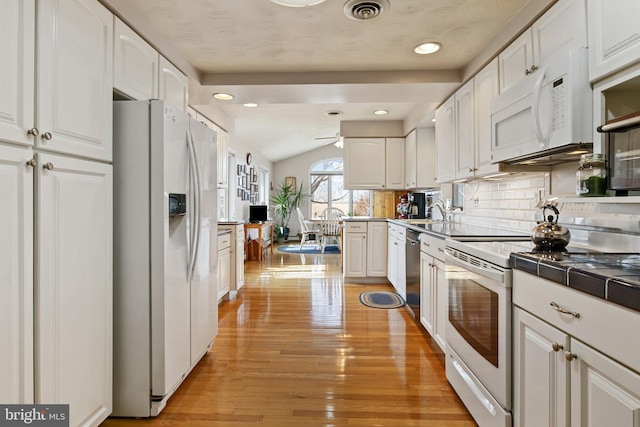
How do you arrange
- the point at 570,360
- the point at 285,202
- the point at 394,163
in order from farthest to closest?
the point at 285,202, the point at 394,163, the point at 570,360

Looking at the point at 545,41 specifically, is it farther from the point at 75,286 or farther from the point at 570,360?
the point at 75,286

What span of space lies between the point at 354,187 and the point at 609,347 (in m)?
4.26

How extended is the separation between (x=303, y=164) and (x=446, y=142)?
270 inches

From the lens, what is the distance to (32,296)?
1.26m

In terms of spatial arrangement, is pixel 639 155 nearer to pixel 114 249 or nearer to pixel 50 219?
pixel 50 219

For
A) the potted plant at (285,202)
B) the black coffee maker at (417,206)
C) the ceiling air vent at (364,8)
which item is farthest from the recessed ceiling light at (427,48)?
the potted plant at (285,202)

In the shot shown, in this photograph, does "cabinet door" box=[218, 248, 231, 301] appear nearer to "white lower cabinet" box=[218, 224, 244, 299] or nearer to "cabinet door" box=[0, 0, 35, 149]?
"white lower cabinet" box=[218, 224, 244, 299]

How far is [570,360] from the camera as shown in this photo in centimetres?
107

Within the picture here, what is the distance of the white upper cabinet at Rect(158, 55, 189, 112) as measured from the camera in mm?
2256

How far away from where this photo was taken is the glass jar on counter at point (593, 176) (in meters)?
1.38

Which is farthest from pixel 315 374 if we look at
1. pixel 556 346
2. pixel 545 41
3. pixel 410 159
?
pixel 410 159

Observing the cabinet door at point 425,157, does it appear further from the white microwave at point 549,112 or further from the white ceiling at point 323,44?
the white microwave at point 549,112

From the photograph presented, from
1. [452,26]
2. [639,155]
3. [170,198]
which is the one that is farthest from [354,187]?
[639,155]

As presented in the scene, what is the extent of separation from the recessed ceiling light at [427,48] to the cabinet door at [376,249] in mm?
2453
